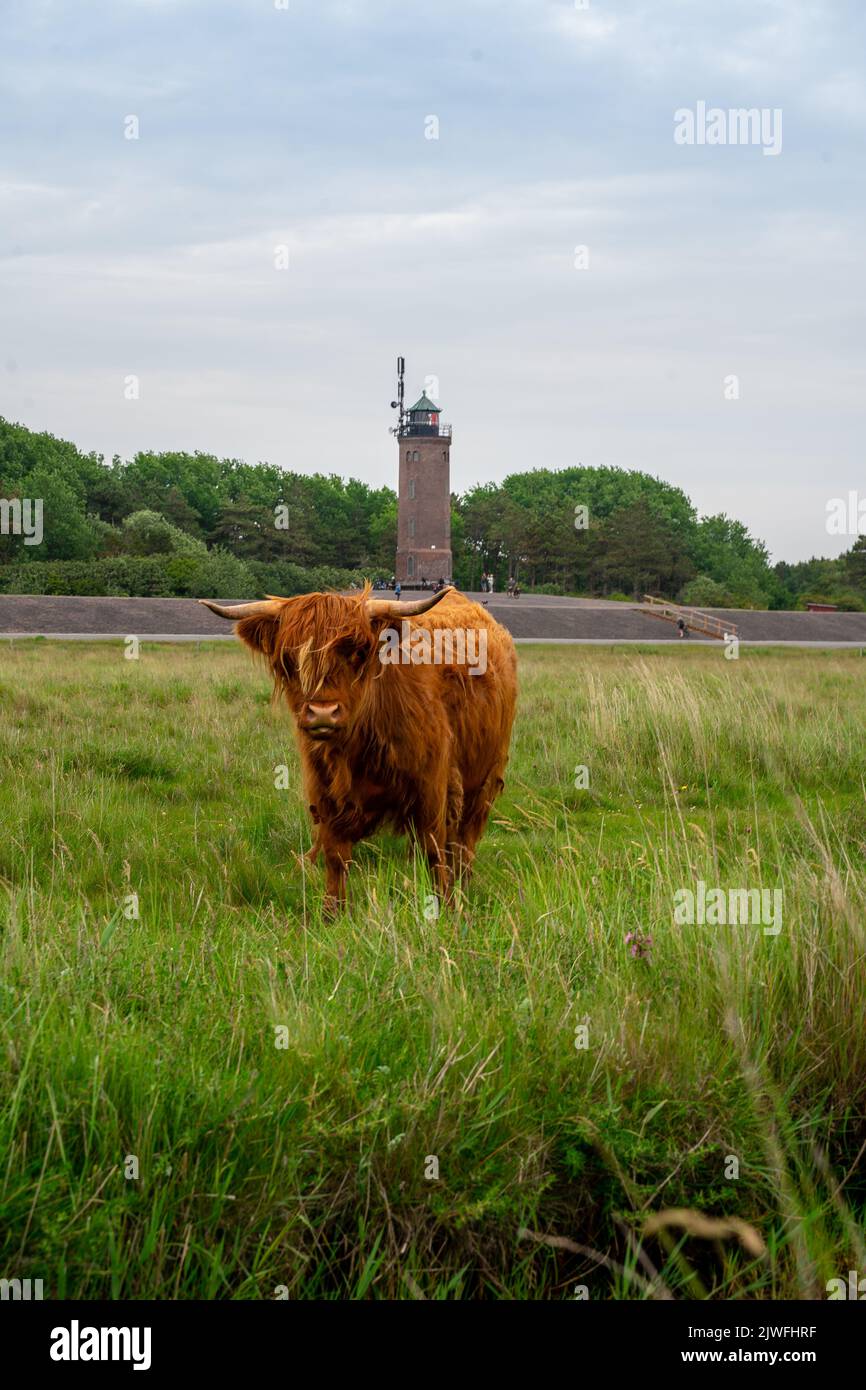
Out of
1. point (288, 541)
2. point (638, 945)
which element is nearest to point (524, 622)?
point (288, 541)

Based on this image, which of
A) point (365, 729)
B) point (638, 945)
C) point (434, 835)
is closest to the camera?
point (638, 945)

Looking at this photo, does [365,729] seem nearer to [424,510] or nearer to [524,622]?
[524,622]

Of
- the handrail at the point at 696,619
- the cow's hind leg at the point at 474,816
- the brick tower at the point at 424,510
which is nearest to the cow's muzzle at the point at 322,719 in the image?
the cow's hind leg at the point at 474,816

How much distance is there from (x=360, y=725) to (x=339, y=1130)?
10.9 feet

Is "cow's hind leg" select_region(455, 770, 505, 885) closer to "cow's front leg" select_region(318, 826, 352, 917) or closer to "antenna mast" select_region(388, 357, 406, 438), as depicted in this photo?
"cow's front leg" select_region(318, 826, 352, 917)

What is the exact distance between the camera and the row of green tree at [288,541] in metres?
52.7

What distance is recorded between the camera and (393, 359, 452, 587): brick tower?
249 feet

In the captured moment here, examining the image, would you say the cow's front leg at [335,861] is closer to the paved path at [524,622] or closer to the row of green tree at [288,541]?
the paved path at [524,622]

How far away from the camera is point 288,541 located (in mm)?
70312

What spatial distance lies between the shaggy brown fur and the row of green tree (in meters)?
43.1

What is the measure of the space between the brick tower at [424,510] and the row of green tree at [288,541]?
4.17ft

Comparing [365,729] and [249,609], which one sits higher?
[249,609]

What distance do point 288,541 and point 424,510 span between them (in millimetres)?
10551

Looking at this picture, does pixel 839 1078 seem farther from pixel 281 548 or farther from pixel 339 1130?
pixel 281 548
